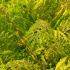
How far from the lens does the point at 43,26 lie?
5.93 feet

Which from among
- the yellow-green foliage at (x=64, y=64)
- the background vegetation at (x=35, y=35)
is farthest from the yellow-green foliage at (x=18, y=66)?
the yellow-green foliage at (x=64, y=64)

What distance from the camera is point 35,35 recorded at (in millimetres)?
1818

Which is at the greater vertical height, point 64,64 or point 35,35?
point 35,35

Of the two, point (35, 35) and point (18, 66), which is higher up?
point (35, 35)

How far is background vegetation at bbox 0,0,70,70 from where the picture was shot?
1.78 meters

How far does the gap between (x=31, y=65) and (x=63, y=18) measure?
49cm

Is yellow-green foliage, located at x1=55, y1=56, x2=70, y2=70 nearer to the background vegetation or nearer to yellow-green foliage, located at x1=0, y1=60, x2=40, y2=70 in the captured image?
the background vegetation

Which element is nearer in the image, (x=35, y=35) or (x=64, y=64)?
(x=64, y=64)

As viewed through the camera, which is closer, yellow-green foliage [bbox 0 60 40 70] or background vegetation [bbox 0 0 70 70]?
yellow-green foliage [bbox 0 60 40 70]

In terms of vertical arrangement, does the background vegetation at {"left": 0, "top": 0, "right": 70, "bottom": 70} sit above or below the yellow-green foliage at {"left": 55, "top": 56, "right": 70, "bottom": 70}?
above

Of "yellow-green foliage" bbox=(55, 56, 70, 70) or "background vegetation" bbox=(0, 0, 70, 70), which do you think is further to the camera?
"background vegetation" bbox=(0, 0, 70, 70)

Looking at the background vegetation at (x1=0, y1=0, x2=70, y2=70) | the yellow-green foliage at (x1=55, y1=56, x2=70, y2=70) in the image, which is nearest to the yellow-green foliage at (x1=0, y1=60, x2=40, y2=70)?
the background vegetation at (x1=0, y1=0, x2=70, y2=70)

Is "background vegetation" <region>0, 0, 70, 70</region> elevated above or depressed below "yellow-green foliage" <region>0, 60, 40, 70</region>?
above

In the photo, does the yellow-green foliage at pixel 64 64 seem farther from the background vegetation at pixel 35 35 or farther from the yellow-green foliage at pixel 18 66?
the yellow-green foliage at pixel 18 66
